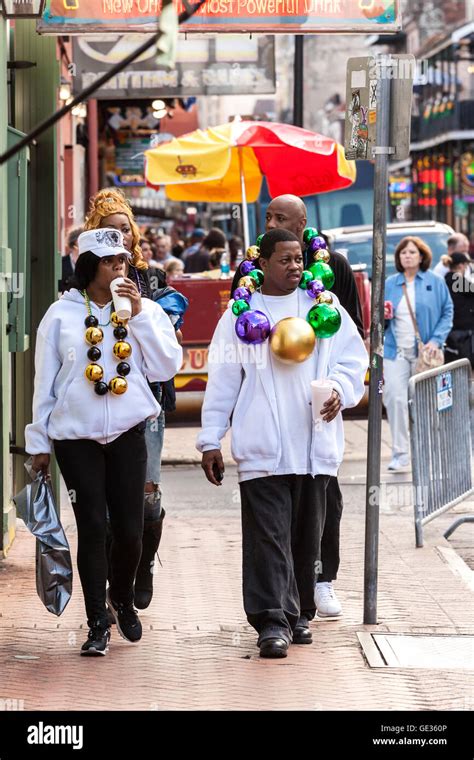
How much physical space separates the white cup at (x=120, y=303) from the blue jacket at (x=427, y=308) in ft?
22.3

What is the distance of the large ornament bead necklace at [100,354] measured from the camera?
6793mm

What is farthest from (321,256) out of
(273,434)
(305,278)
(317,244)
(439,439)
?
(439,439)

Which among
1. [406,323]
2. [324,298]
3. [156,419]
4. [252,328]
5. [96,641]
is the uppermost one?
[324,298]

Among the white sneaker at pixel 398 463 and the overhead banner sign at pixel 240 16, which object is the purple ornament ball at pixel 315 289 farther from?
the white sneaker at pixel 398 463

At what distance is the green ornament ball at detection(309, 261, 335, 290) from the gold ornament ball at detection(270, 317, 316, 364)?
14.1 inches

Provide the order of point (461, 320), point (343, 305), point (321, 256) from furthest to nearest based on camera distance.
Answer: point (461, 320) → point (343, 305) → point (321, 256)

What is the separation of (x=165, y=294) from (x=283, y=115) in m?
86.8

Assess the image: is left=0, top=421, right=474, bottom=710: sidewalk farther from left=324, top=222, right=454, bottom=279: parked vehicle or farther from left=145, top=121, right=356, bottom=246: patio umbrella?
left=324, top=222, right=454, bottom=279: parked vehicle

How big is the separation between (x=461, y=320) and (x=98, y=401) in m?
11.5

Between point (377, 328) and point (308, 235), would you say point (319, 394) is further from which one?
point (308, 235)

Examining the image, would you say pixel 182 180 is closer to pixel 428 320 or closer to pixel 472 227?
pixel 428 320

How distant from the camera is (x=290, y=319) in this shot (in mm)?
6992

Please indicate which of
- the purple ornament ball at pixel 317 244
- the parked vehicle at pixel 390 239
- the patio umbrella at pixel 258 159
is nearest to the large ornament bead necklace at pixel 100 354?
the purple ornament ball at pixel 317 244

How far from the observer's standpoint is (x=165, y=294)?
757 cm
